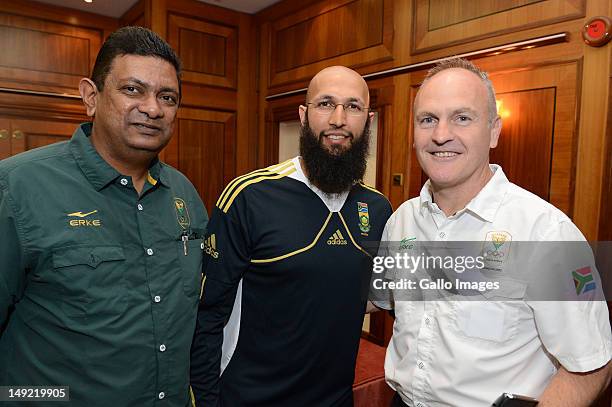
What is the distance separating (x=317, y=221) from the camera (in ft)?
5.22

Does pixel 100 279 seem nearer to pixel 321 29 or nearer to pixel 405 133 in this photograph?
pixel 405 133

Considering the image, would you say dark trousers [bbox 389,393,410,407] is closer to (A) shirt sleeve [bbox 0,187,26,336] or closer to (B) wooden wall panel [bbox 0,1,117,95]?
(A) shirt sleeve [bbox 0,187,26,336]

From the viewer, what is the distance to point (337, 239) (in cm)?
159

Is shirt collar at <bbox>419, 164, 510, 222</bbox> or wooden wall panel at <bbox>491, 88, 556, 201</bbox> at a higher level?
wooden wall panel at <bbox>491, 88, 556, 201</bbox>

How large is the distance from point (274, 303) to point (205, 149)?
321cm

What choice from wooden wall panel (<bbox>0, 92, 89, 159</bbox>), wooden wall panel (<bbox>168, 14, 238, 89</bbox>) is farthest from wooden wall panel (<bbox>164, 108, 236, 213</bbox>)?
wooden wall panel (<bbox>0, 92, 89, 159</bbox>)

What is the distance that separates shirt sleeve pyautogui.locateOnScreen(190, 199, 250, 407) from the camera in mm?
1533

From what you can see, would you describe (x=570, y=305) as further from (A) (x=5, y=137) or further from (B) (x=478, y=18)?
(A) (x=5, y=137)

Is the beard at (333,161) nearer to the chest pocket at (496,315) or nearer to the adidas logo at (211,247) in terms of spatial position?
the adidas logo at (211,247)

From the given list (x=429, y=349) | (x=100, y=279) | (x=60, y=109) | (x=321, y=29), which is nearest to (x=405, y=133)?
(x=321, y=29)

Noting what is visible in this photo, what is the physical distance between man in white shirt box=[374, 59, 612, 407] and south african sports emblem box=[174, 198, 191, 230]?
739mm

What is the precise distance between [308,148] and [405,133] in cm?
164

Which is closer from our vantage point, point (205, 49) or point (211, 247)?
point (211, 247)

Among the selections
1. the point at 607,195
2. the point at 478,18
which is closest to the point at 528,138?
the point at 607,195
